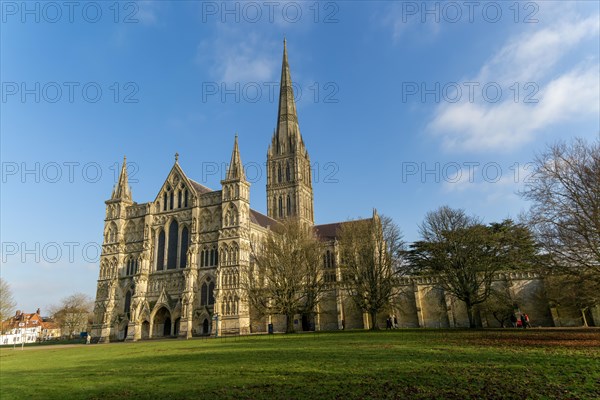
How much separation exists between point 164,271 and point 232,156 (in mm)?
17051

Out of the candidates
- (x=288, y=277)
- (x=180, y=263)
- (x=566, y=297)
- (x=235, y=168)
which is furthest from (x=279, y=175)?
(x=566, y=297)

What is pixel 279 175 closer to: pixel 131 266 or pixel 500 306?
pixel 131 266

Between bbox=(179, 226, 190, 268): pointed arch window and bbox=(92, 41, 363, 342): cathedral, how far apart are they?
0.13 meters

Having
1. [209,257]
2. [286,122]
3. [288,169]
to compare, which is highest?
[286,122]

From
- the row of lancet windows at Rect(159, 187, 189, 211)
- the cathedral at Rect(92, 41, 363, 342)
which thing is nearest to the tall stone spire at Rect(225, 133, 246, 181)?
the cathedral at Rect(92, 41, 363, 342)

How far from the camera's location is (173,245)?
174 ft

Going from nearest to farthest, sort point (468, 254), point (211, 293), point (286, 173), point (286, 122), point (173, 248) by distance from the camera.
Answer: point (468, 254) < point (211, 293) < point (173, 248) < point (286, 173) < point (286, 122)

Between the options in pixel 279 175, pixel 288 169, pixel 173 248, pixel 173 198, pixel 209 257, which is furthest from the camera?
pixel 279 175

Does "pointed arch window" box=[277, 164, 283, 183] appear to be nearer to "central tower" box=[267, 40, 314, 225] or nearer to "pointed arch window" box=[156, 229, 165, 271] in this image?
"central tower" box=[267, 40, 314, 225]

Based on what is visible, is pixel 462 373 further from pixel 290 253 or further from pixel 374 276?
pixel 290 253

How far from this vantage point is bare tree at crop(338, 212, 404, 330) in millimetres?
37250

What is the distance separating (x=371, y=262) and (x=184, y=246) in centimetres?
2598

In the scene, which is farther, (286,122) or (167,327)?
(286,122)

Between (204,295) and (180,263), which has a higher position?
(180,263)
